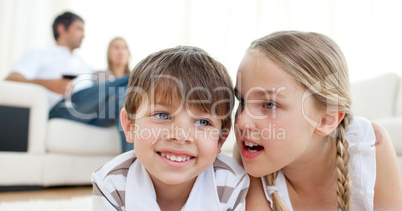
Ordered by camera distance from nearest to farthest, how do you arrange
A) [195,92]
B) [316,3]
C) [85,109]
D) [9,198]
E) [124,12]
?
[195,92]
[9,198]
[85,109]
[316,3]
[124,12]

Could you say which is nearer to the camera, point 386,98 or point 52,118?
point 52,118

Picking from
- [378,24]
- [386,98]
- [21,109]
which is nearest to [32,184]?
[21,109]

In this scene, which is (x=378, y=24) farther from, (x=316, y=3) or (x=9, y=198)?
(x=9, y=198)

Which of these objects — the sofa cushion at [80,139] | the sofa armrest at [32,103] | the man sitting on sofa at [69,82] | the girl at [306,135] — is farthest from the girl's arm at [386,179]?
the sofa armrest at [32,103]

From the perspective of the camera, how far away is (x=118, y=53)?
2.90m

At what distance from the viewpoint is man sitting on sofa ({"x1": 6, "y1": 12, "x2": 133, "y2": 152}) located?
83.9 inches

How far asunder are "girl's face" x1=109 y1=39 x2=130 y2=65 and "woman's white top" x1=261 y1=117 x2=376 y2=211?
214 centimetres

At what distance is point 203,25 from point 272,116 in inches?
123

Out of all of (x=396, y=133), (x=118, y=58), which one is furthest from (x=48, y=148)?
(x=396, y=133)

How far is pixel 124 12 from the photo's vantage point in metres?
4.01

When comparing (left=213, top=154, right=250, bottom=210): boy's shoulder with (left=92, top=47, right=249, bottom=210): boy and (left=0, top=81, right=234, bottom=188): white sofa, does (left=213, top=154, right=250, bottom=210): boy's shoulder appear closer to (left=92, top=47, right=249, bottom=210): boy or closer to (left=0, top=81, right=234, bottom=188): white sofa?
(left=92, top=47, right=249, bottom=210): boy

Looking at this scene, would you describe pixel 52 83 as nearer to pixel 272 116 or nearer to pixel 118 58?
pixel 118 58

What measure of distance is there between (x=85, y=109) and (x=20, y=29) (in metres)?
2.48

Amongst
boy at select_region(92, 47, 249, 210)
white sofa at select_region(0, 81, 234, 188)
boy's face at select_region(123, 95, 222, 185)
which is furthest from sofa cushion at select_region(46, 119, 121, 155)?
boy's face at select_region(123, 95, 222, 185)
